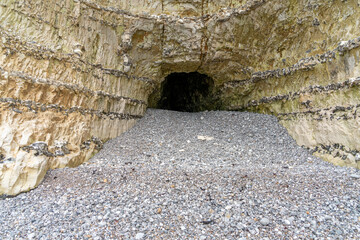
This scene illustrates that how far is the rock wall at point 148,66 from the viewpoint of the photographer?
4.90 meters

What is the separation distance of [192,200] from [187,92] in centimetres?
971

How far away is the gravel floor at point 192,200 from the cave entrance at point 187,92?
5.69 metres

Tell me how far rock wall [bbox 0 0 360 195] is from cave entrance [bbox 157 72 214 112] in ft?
6.29

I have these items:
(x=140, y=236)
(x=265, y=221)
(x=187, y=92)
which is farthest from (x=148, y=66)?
(x=265, y=221)

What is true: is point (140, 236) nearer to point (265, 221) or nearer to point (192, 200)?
point (192, 200)

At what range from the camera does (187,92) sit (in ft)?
42.5

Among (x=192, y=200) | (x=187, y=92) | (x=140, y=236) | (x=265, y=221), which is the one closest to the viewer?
(x=140, y=236)

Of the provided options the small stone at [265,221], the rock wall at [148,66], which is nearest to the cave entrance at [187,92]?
the rock wall at [148,66]

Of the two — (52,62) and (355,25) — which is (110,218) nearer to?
(52,62)

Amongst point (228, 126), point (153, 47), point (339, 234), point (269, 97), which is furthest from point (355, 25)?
point (153, 47)

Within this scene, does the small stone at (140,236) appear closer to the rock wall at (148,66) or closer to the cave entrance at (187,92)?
the rock wall at (148,66)

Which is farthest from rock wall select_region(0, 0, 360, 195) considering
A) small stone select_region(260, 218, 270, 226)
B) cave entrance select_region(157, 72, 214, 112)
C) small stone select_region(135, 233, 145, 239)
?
small stone select_region(260, 218, 270, 226)

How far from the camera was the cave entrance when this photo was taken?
11.4 m

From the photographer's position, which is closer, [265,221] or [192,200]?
[265,221]
